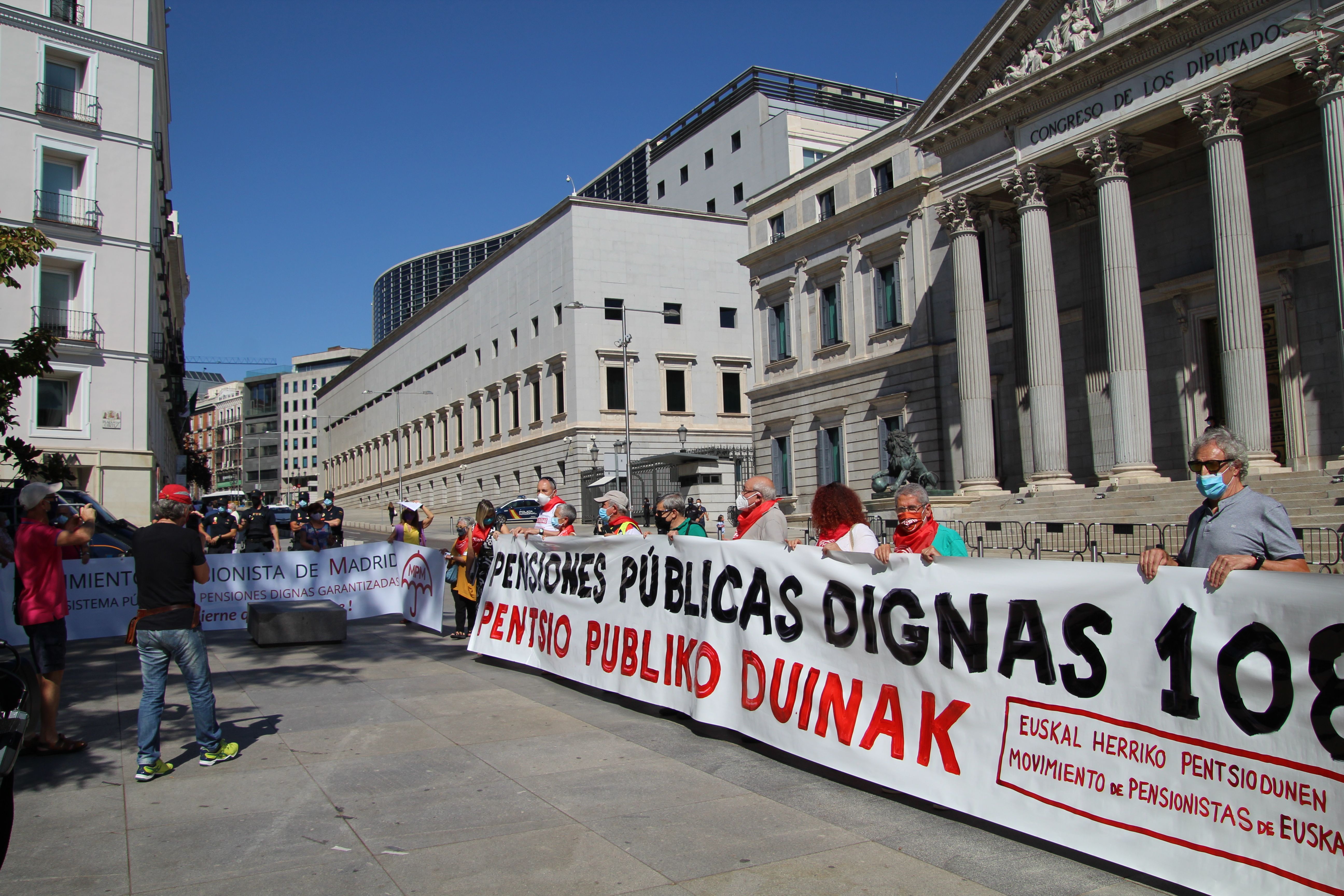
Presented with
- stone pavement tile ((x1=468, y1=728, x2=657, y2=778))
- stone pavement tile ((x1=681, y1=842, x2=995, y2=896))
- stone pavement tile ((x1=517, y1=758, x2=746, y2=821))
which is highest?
stone pavement tile ((x1=468, y1=728, x2=657, y2=778))

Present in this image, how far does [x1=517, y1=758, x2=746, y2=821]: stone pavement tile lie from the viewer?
571 centimetres

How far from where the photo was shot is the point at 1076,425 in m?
29.4

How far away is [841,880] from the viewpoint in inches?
181

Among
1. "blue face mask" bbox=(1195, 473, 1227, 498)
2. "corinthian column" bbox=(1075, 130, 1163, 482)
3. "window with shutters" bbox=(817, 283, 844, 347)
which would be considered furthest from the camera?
"window with shutters" bbox=(817, 283, 844, 347)

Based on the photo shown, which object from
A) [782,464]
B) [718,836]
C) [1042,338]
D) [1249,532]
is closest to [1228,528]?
[1249,532]

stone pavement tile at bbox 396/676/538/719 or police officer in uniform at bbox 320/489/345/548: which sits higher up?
police officer in uniform at bbox 320/489/345/548

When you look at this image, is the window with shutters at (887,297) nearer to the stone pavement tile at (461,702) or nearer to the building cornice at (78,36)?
the building cornice at (78,36)

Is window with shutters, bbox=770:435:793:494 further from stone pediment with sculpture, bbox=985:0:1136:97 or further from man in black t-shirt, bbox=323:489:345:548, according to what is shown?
man in black t-shirt, bbox=323:489:345:548

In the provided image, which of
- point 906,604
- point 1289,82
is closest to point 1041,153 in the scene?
point 1289,82

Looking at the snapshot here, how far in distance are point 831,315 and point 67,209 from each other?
28.3 metres

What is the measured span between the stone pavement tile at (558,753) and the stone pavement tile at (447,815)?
1.40ft

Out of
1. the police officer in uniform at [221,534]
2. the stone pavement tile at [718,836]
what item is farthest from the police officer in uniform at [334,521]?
the stone pavement tile at [718,836]

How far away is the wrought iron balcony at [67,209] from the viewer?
34188 millimetres

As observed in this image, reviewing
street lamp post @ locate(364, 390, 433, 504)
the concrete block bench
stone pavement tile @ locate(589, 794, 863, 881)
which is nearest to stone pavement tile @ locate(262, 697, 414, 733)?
stone pavement tile @ locate(589, 794, 863, 881)
